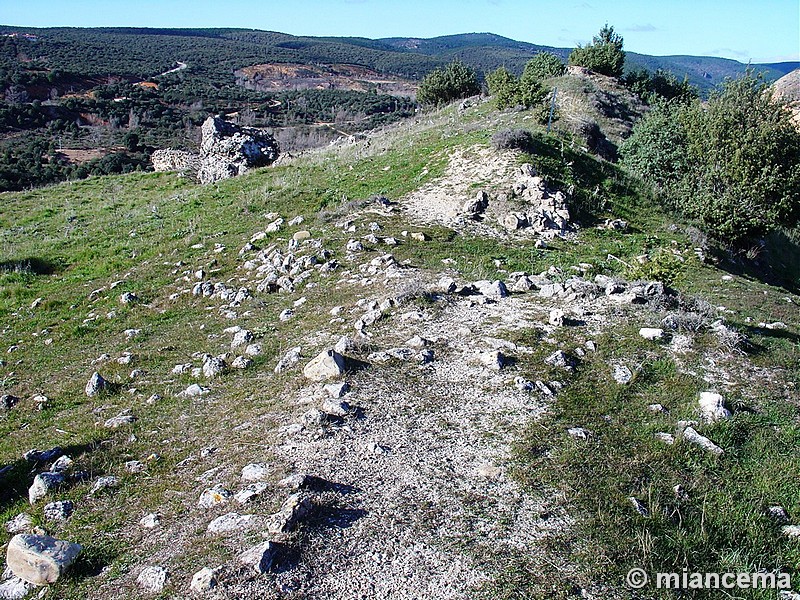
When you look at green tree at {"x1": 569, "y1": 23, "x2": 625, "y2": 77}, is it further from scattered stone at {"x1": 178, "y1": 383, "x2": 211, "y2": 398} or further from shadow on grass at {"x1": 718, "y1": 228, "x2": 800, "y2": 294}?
scattered stone at {"x1": 178, "y1": 383, "x2": 211, "y2": 398}

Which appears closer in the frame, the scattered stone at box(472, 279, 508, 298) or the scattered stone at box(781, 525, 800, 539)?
the scattered stone at box(781, 525, 800, 539)

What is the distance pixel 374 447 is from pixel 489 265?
18.3 ft

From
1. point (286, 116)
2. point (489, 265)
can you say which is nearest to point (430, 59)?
point (286, 116)

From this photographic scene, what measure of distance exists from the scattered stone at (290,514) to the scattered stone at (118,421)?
2.89m

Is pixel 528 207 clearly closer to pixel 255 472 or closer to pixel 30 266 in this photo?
pixel 255 472

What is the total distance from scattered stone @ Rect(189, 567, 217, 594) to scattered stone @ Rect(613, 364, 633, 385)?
4.90 metres

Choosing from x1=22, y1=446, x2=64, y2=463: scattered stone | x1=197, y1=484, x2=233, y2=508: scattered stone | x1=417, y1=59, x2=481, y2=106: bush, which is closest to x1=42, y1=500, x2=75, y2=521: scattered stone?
x1=22, y1=446, x2=64, y2=463: scattered stone

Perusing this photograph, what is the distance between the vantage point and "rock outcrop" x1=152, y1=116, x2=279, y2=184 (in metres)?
22.8

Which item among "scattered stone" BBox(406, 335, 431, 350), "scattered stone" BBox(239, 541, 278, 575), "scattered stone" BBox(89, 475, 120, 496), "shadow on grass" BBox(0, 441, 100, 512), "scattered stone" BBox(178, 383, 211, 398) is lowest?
"shadow on grass" BBox(0, 441, 100, 512)

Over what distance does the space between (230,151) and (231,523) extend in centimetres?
2099

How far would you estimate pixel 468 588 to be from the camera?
159 inches

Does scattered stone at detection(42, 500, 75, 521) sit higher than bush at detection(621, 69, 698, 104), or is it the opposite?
bush at detection(621, 69, 698, 104)

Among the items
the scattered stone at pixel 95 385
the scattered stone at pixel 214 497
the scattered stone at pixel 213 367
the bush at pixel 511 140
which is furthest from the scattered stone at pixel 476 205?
the scattered stone at pixel 214 497

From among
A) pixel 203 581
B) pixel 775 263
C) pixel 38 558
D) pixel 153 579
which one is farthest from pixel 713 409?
pixel 775 263
